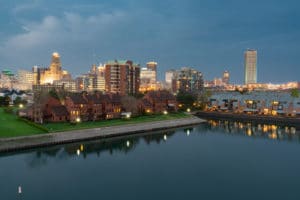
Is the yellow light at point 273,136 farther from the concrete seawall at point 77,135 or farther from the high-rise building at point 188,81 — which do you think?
the high-rise building at point 188,81

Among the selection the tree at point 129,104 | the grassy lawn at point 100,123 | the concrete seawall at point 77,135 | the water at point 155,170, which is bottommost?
the water at point 155,170

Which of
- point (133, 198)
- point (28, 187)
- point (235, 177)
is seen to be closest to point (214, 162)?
point (235, 177)

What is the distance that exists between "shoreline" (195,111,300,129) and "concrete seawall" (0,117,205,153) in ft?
70.2

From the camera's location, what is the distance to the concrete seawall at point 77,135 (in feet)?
125

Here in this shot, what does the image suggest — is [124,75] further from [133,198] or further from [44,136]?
[133,198]

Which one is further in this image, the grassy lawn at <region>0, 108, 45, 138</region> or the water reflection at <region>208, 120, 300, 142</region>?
the water reflection at <region>208, 120, 300, 142</region>

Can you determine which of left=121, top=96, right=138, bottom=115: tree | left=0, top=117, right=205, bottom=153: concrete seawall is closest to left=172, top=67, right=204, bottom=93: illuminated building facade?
left=121, top=96, right=138, bottom=115: tree

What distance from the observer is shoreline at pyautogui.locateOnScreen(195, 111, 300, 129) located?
6700 cm

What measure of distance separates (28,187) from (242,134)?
42600 millimetres

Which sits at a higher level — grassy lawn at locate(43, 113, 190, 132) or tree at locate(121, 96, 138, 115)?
tree at locate(121, 96, 138, 115)

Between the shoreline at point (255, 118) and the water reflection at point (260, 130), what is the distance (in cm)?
355

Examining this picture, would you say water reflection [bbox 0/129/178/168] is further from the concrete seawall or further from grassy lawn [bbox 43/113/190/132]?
grassy lawn [bbox 43/113/190/132]

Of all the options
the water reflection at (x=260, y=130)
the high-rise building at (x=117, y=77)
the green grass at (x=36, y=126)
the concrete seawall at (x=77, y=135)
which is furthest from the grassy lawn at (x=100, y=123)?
the high-rise building at (x=117, y=77)

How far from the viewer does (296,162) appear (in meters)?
35.3
